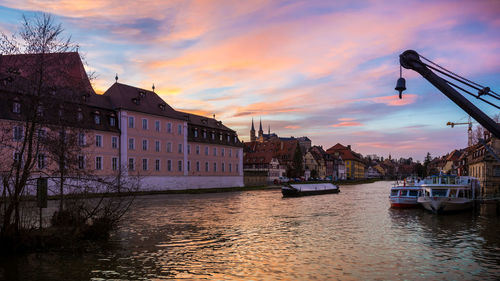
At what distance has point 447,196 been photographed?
35.9 metres

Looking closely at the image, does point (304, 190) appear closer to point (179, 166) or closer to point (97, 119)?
point (179, 166)

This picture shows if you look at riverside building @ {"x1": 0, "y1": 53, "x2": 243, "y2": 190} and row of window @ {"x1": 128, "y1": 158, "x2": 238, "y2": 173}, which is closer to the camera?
riverside building @ {"x1": 0, "y1": 53, "x2": 243, "y2": 190}

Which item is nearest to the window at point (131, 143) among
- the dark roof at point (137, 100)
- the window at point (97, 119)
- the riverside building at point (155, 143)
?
the riverside building at point (155, 143)

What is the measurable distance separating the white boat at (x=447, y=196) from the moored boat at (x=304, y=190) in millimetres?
24865

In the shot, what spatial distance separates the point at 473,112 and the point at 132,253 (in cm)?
2110

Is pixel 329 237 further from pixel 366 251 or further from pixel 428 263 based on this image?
pixel 428 263

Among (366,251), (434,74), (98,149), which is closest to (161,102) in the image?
(98,149)

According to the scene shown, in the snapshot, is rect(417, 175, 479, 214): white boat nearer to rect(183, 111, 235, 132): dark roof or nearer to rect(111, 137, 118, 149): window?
rect(111, 137, 118, 149): window

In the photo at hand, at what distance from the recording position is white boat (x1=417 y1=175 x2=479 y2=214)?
116 feet

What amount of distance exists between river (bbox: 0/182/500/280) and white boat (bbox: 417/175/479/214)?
7.43 meters

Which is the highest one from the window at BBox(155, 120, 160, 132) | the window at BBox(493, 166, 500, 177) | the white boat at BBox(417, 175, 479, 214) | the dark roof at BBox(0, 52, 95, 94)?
the window at BBox(155, 120, 160, 132)

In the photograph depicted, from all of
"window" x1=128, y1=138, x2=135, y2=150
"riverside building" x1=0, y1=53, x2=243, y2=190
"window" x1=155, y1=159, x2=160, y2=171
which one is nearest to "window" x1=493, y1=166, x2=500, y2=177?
"riverside building" x1=0, y1=53, x2=243, y2=190

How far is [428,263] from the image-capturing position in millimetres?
15812

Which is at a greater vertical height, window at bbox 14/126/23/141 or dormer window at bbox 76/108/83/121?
dormer window at bbox 76/108/83/121
